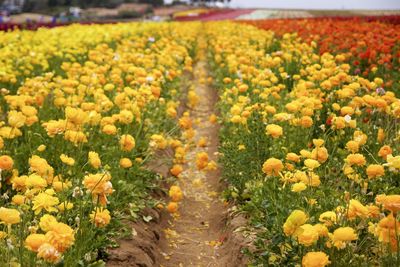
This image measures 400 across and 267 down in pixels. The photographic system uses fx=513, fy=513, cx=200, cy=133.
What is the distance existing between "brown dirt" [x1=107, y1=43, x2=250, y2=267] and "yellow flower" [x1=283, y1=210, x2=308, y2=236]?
58.0 inches

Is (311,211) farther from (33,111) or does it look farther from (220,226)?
(33,111)

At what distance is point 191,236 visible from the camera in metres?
5.13

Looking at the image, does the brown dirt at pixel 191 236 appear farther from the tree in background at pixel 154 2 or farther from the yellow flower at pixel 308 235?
the tree in background at pixel 154 2

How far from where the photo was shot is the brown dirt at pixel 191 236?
13.5ft

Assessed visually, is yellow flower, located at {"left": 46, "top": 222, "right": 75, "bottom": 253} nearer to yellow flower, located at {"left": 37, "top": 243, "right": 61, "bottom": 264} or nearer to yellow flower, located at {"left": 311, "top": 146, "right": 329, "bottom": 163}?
yellow flower, located at {"left": 37, "top": 243, "right": 61, "bottom": 264}

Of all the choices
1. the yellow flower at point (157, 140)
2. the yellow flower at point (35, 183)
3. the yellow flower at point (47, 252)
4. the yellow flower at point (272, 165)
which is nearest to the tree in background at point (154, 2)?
the yellow flower at point (157, 140)

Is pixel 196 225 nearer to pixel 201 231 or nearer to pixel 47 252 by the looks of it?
pixel 201 231

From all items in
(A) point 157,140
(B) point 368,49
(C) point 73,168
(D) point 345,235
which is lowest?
(C) point 73,168

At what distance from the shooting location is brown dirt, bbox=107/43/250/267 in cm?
411

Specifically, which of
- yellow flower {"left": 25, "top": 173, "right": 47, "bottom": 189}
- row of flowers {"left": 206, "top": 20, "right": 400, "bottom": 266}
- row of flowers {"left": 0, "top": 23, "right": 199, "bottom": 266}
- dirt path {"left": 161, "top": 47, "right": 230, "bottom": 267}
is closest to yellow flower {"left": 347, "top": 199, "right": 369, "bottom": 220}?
row of flowers {"left": 206, "top": 20, "right": 400, "bottom": 266}

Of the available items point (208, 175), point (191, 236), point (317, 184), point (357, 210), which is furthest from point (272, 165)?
point (208, 175)

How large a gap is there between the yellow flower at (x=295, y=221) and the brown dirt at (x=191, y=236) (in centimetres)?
147

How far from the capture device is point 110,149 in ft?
16.2

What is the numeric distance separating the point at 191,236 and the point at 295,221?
2.67 meters
